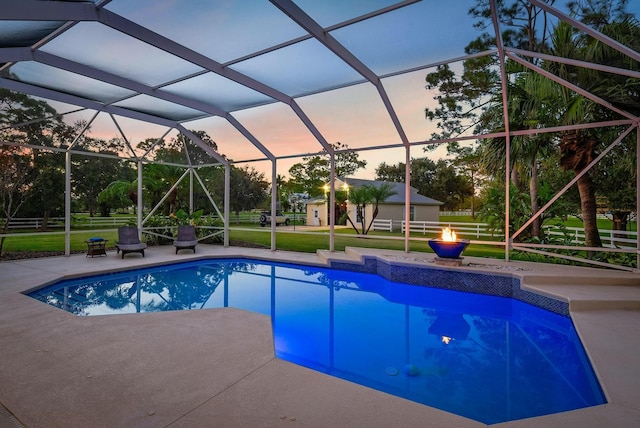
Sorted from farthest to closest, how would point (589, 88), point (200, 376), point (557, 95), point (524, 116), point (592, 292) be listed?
1. point (524, 116)
2. point (557, 95)
3. point (589, 88)
4. point (592, 292)
5. point (200, 376)

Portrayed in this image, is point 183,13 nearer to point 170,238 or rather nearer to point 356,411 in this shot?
point 356,411

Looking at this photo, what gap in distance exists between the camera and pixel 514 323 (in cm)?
555

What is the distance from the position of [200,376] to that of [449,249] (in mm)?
6102

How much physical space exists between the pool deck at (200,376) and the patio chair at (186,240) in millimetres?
5317

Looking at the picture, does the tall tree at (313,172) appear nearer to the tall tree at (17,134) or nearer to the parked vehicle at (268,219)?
the parked vehicle at (268,219)

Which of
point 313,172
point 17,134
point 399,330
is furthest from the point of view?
point 313,172

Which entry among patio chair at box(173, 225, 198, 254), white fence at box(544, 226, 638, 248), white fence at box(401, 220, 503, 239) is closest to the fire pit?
white fence at box(544, 226, 638, 248)

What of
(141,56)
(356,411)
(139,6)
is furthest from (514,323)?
(141,56)

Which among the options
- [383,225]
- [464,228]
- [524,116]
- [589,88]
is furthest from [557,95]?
[383,225]

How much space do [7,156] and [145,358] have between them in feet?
41.2

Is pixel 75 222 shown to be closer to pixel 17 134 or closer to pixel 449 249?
pixel 17 134

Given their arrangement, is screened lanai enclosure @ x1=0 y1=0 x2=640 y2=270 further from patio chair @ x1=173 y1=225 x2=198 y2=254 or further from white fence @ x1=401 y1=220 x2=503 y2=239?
patio chair @ x1=173 y1=225 x2=198 y2=254

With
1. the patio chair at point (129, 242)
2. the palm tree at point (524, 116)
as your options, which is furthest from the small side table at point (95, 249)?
the palm tree at point (524, 116)

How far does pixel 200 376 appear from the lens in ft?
9.93
